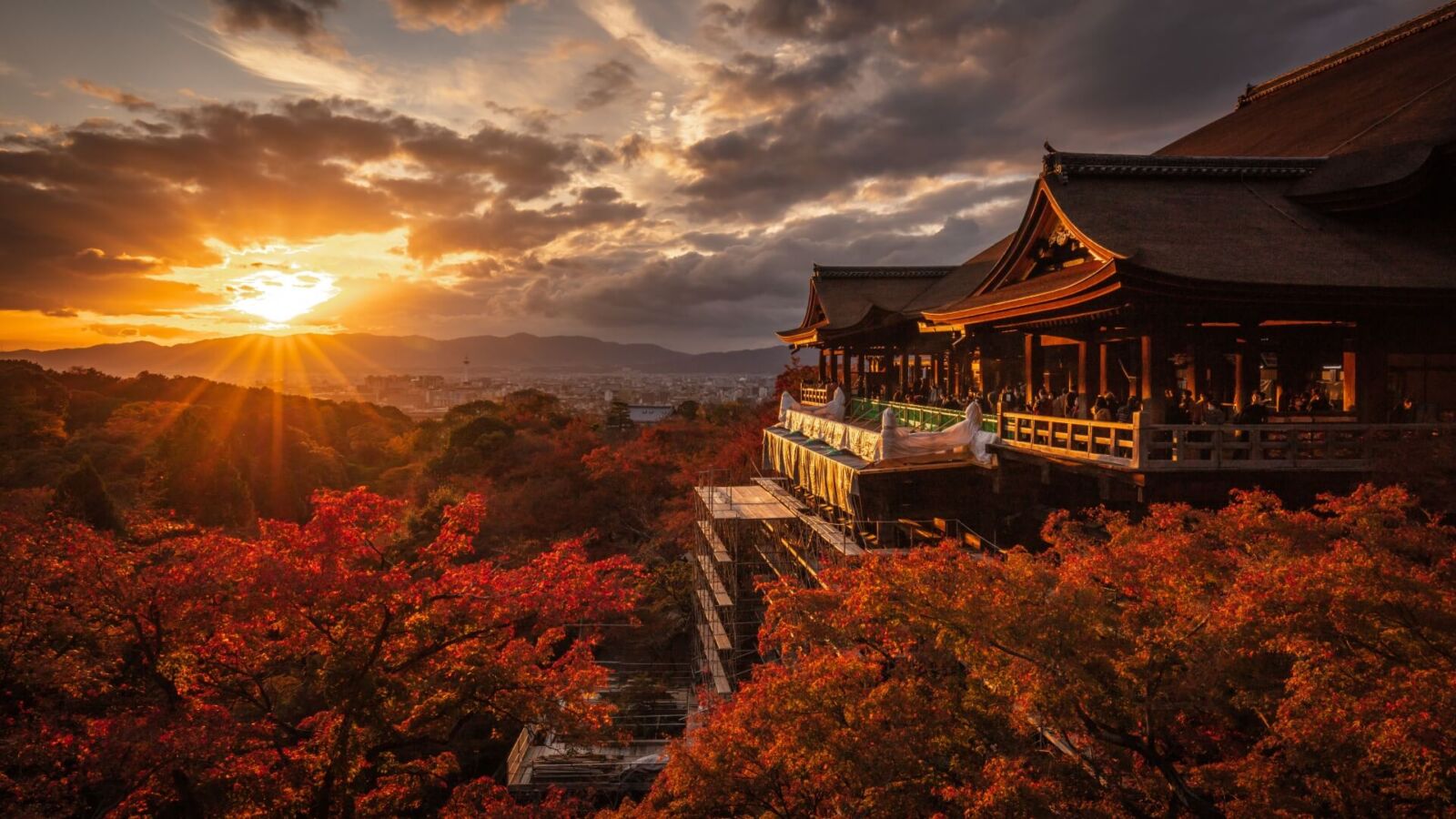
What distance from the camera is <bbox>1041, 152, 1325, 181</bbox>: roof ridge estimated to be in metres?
13.6

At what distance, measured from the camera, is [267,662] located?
11227 millimetres

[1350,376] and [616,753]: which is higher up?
[1350,376]

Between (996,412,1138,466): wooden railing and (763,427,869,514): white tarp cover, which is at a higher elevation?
(996,412,1138,466): wooden railing

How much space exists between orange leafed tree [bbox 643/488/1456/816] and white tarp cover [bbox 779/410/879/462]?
610 cm

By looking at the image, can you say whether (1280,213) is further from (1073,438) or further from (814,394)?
(814,394)

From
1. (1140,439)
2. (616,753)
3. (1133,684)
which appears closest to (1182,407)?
(1140,439)

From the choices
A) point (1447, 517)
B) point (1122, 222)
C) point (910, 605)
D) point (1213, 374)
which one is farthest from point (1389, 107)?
point (910, 605)

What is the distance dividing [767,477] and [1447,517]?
72.5 ft

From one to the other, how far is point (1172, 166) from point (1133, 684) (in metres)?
10.8

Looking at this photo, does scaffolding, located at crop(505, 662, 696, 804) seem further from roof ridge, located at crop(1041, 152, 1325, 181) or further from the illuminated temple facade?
roof ridge, located at crop(1041, 152, 1325, 181)

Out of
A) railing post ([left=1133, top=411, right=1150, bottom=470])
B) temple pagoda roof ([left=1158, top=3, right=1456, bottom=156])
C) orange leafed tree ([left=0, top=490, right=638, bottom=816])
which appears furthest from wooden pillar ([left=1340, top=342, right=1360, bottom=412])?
orange leafed tree ([left=0, top=490, right=638, bottom=816])

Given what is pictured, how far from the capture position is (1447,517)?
1080 cm

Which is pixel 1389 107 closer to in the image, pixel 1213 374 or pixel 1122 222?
pixel 1213 374

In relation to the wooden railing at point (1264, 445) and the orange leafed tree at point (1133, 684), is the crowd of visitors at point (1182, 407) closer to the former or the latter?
the wooden railing at point (1264, 445)
